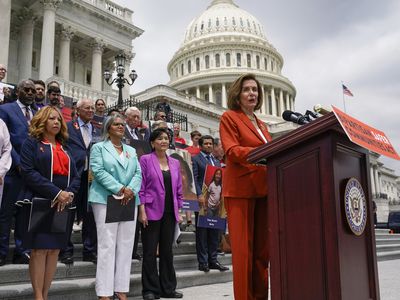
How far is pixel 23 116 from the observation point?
5.59m

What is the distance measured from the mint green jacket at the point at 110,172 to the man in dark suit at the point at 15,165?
0.98 metres

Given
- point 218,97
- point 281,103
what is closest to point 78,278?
point 218,97

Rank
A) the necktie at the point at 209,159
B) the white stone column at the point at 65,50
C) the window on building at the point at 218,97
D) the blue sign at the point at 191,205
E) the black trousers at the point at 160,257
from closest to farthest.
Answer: the black trousers at the point at 160,257
the blue sign at the point at 191,205
the necktie at the point at 209,159
the white stone column at the point at 65,50
the window on building at the point at 218,97

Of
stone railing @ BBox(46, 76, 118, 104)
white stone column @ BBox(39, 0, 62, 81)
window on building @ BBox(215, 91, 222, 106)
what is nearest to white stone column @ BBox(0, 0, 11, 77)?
white stone column @ BBox(39, 0, 62, 81)

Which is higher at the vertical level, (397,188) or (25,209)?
(397,188)

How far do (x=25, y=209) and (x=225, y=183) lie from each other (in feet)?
7.69

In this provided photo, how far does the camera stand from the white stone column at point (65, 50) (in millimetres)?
29203

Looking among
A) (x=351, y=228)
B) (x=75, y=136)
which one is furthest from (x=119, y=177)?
(x=351, y=228)

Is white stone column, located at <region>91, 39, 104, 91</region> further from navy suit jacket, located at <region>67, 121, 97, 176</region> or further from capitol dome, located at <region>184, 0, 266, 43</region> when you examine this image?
capitol dome, located at <region>184, 0, 266, 43</region>

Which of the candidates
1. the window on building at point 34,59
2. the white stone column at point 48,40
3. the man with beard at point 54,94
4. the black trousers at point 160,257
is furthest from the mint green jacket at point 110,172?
the window on building at point 34,59

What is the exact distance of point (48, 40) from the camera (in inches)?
1048

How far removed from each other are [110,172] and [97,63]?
27987 mm

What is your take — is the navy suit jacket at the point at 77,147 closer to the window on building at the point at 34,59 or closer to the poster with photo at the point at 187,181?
the poster with photo at the point at 187,181

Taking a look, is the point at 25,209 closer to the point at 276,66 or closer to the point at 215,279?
the point at 215,279
